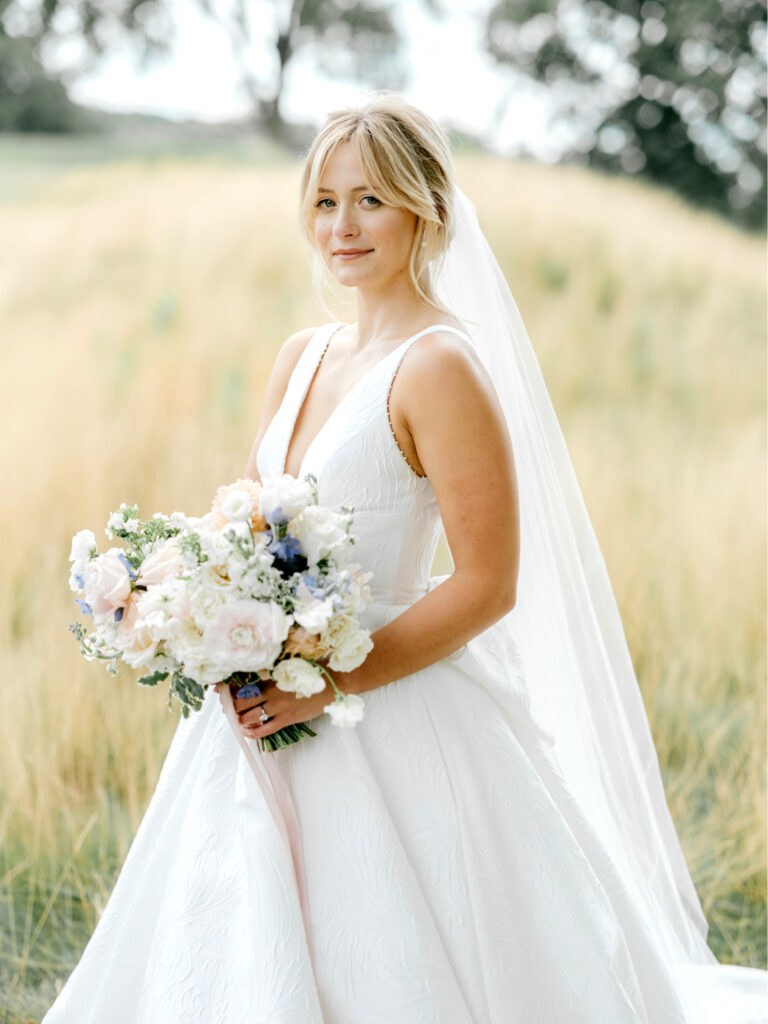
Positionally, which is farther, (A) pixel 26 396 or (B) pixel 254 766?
(A) pixel 26 396

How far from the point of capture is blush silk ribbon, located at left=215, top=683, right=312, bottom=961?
1.65 meters

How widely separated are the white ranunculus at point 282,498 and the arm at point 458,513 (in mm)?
320

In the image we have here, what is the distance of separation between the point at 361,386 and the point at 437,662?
0.55 metres

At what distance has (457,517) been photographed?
1.68 meters

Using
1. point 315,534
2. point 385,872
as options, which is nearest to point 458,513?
point 315,534

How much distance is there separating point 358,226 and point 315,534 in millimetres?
691

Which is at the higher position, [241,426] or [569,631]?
[241,426]

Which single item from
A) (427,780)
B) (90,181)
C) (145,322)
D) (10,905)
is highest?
(90,181)

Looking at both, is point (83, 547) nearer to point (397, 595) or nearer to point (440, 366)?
point (397, 595)

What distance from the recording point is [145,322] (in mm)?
5305

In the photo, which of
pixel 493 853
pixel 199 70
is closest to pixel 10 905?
pixel 493 853

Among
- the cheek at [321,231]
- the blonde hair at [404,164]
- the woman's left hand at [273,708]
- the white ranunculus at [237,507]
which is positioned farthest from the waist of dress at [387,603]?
the cheek at [321,231]

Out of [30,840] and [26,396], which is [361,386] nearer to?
[30,840]

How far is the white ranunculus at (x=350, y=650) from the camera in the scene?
1.49 metres
